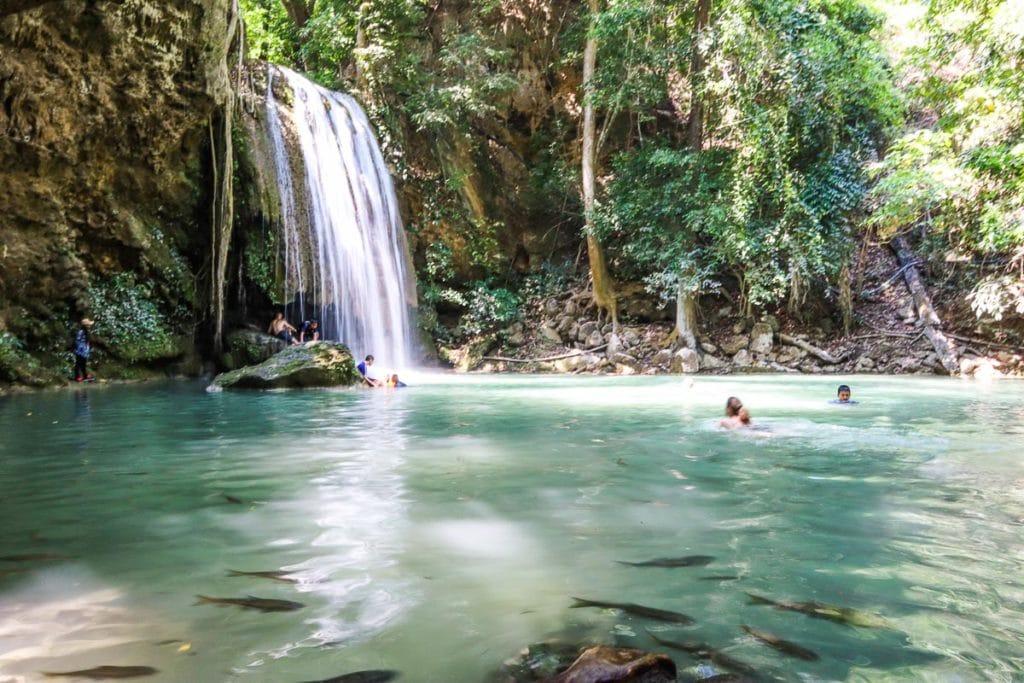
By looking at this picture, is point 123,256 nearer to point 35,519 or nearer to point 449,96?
point 449,96

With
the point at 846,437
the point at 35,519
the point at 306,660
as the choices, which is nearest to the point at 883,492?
the point at 846,437

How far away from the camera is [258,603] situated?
8.70 feet

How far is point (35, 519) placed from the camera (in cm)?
381

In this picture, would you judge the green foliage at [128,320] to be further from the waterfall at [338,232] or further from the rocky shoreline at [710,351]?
the rocky shoreline at [710,351]

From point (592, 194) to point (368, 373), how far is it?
837 centimetres

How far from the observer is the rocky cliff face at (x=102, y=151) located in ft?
37.8

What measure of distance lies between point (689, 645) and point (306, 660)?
47.1 inches

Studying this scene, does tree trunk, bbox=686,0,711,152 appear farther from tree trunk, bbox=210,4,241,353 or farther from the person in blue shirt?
the person in blue shirt

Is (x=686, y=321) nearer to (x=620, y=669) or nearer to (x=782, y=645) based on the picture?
(x=782, y=645)

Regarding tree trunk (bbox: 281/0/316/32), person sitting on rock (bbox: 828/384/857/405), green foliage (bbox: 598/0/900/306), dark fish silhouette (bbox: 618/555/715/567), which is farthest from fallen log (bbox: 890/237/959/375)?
tree trunk (bbox: 281/0/316/32)

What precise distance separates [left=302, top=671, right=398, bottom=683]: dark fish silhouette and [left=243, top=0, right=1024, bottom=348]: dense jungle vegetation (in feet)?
43.1

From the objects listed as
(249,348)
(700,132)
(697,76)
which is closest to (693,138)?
(700,132)

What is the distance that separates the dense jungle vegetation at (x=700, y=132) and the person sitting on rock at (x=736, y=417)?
25.9ft

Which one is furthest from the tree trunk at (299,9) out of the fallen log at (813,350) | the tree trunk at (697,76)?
the fallen log at (813,350)
